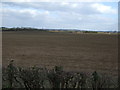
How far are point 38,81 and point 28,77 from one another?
0.70ft

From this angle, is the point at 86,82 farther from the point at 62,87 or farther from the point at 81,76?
the point at 62,87

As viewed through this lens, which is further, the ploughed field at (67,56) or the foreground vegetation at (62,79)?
the ploughed field at (67,56)

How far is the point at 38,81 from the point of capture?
15.5 ft

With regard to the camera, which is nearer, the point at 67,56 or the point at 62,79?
the point at 62,79

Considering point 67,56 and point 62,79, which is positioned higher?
point 62,79

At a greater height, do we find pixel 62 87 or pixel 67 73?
pixel 67 73

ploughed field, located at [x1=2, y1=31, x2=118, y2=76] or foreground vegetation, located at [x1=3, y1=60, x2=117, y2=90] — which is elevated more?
foreground vegetation, located at [x1=3, y1=60, x2=117, y2=90]

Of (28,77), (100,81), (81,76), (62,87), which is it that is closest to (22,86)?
(28,77)

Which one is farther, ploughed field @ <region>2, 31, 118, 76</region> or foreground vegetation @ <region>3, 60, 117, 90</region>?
ploughed field @ <region>2, 31, 118, 76</region>

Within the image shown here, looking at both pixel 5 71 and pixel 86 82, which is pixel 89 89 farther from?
pixel 5 71

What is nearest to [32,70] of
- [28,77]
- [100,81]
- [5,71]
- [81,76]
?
[28,77]

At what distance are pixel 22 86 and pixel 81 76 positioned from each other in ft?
4.05

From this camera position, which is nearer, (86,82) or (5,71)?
(86,82)

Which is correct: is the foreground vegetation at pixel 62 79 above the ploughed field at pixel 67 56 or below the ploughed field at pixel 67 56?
above
